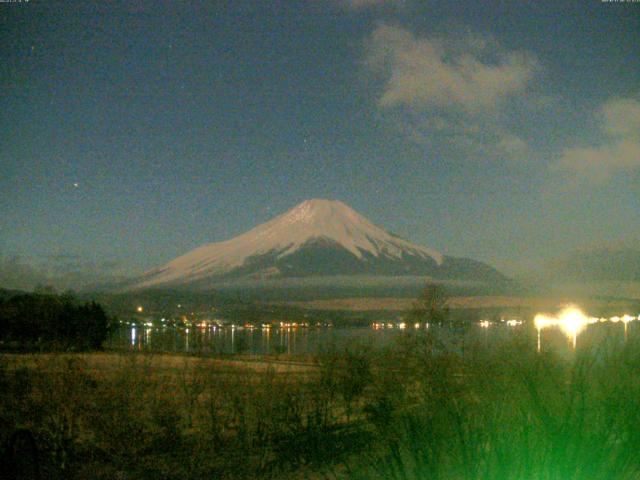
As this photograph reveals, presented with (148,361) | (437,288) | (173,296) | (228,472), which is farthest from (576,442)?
(173,296)

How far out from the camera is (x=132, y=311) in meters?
87.2

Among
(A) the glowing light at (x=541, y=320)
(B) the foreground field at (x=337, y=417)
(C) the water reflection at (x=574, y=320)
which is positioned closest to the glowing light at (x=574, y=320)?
(C) the water reflection at (x=574, y=320)

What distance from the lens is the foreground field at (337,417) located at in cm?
551

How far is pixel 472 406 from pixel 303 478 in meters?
2.33

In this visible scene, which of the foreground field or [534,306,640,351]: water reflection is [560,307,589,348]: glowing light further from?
the foreground field

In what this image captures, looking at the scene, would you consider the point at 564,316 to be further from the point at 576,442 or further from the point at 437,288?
the point at 437,288

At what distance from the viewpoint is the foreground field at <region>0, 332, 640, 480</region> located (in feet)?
18.1

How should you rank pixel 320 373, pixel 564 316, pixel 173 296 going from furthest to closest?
1. pixel 173 296
2. pixel 320 373
3. pixel 564 316

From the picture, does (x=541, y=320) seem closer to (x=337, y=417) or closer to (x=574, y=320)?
(x=574, y=320)

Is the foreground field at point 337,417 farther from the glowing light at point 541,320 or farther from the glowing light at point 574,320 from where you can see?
the glowing light at point 541,320

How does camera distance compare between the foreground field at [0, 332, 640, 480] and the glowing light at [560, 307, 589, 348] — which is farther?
the glowing light at [560, 307, 589, 348]

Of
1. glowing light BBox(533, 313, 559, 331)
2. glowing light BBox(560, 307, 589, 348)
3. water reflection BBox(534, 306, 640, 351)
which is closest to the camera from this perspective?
water reflection BBox(534, 306, 640, 351)

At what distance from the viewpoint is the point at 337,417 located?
10.9 meters

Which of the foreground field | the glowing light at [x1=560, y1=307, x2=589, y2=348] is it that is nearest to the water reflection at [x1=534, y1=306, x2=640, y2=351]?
the glowing light at [x1=560, y1=307, x2=589, y2=348]
